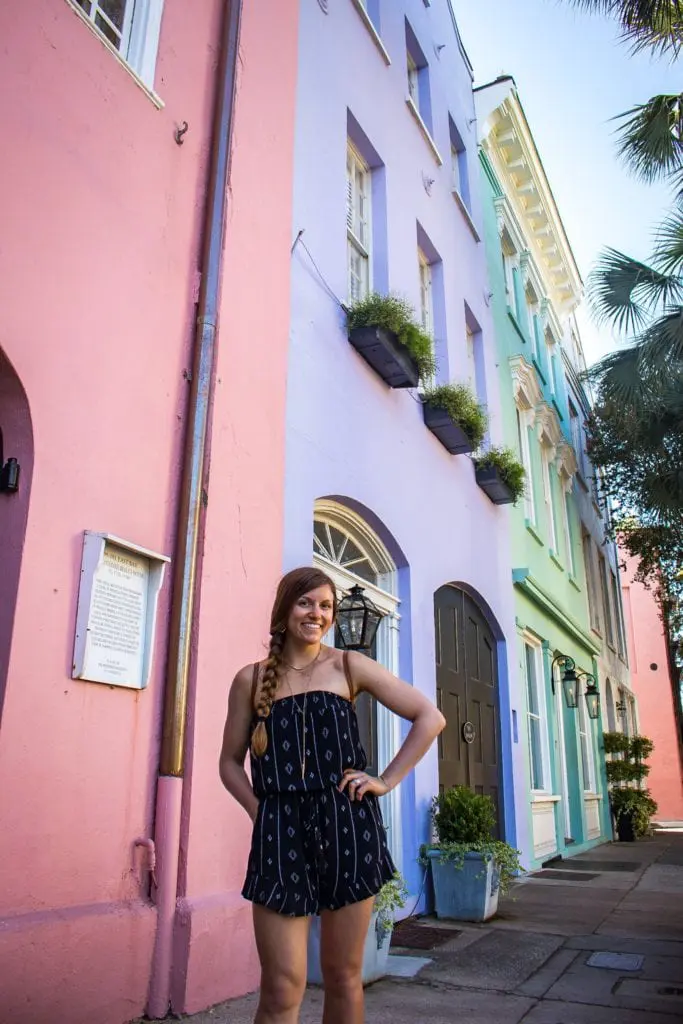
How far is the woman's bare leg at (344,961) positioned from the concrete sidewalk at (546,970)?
5.28ft

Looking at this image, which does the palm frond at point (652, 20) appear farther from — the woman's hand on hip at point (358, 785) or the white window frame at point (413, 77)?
the woman's hand on hip at point (358, 785)

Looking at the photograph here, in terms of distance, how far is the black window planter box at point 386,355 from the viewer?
22.1ft

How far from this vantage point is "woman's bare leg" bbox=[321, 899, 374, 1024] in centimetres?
234

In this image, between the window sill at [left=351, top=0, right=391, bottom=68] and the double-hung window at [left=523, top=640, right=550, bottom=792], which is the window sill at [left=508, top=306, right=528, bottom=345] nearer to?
the double-hung window at [left=523, top=640, right=550, bottom=792]

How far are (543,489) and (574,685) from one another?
3.62 metres

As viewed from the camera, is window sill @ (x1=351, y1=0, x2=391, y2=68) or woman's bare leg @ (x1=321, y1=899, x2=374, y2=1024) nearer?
woman's bare leg @ (x1=321, y1=899, x2=374, y2=1024)

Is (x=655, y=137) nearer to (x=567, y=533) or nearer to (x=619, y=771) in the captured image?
(x=567, y=533)

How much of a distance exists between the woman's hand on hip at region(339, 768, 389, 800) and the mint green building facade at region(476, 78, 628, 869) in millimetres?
7996

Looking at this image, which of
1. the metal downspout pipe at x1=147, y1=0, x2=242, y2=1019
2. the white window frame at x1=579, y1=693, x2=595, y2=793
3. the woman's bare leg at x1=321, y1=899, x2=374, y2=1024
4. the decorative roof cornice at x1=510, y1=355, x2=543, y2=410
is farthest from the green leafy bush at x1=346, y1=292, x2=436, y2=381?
the white window frame at x1=579, y1=693, x2=595, y2=793

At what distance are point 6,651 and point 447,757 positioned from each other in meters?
5.42

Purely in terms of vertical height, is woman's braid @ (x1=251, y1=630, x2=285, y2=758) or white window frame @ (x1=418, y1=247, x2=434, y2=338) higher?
white window frame @ (x1=418, y1=247, x2=434, y2=338)

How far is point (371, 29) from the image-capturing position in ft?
27.1

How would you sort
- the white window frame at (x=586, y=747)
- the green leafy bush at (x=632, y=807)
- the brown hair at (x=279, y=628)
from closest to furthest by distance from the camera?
1. the brown hair at (x=279, y=628)
2. the white window frame at (x=586, y=747)
3. the green leafy bush at (x=632, y=807)

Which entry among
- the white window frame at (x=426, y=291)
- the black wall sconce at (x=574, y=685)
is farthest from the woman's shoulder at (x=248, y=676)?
the black wall sconce at (x=574, y=685)
